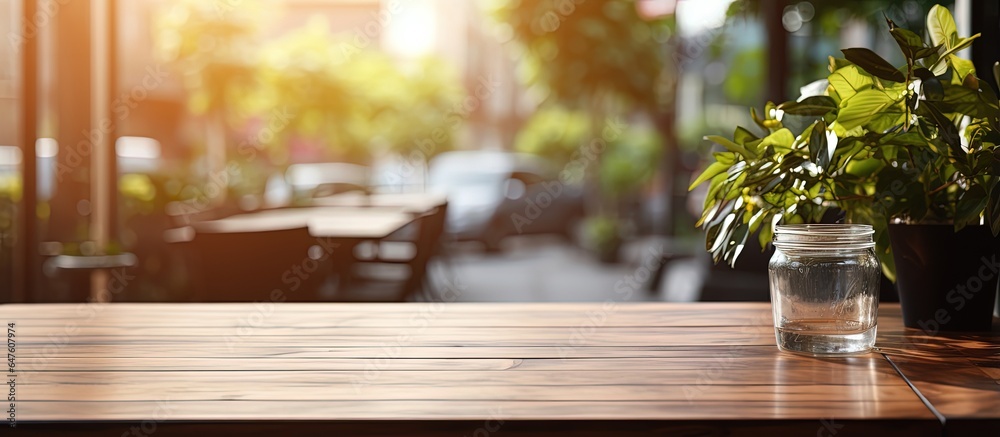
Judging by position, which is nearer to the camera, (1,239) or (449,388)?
(449,388)

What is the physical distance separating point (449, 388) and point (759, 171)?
53 centimetres

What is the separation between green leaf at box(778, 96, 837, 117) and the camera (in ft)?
3.79

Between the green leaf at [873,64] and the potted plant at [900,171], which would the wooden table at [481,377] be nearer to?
the potted plant at [900,171]

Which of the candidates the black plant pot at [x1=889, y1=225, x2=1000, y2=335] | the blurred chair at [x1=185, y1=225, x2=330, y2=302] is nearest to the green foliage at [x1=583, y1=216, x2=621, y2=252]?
the blurred chair at [x1=185, y1=225, x2=330, y2=302]

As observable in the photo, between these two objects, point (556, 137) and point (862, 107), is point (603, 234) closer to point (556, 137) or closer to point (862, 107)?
point (556, 137)

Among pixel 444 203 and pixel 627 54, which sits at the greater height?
pixel 627 54

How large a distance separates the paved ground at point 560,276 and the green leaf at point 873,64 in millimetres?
3608

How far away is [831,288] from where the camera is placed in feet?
3.65

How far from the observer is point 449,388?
95 cm

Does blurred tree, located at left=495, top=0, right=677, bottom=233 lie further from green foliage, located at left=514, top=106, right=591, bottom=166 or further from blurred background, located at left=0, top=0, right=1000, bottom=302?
green foliage, located at left=514, top=106, right=591, bottom=166

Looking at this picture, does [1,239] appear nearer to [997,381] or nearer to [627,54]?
[997,381]

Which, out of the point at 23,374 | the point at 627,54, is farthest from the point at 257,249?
the point at 627,54

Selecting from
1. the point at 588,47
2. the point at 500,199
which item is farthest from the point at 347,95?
the point at 588,47

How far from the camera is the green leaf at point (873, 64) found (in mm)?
1094
